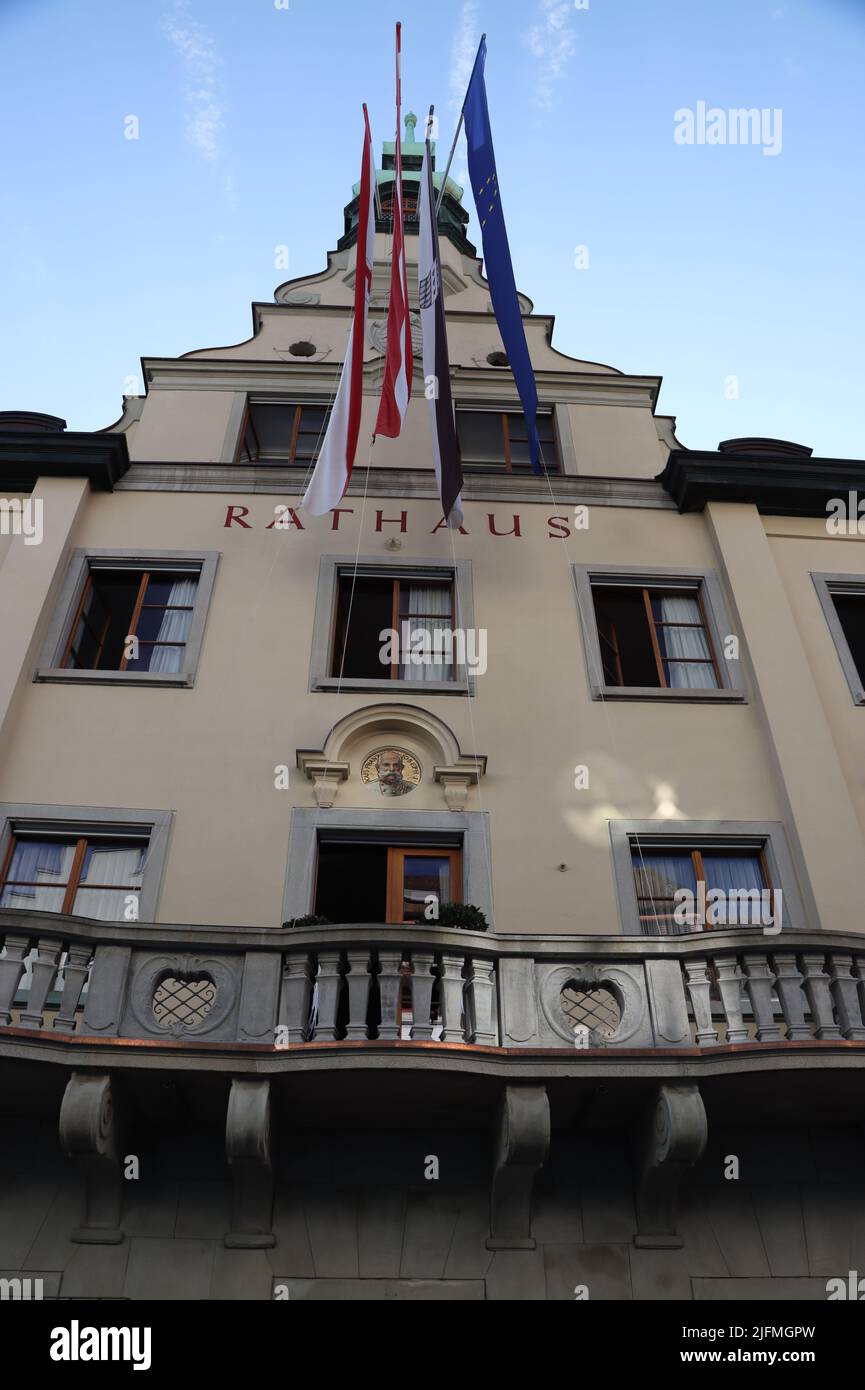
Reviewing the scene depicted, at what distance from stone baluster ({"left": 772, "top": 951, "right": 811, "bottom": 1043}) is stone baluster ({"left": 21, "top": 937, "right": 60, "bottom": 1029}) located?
6468mm

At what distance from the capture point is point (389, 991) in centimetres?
1004

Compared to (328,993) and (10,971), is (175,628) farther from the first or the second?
(328,993)

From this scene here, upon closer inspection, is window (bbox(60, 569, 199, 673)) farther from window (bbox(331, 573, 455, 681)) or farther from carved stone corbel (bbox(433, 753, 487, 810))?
carved stone corbel (bbox(433, 753, 487, 810))

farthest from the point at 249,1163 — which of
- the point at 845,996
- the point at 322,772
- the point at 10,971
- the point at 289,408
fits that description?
the point at 289,408

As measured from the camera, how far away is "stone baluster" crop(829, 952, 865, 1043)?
10.1 meters

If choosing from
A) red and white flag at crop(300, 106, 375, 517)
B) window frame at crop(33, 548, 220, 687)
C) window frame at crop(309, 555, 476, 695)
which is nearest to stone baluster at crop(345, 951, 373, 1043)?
window frame at crop(309, 555, 476, 695)

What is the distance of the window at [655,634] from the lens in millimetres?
15000

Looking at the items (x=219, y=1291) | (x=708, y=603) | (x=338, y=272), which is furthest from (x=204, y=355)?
(x=219, y=1291)

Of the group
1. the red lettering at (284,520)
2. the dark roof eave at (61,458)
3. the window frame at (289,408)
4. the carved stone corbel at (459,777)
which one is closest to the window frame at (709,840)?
the carved stone corbel at (459,777)

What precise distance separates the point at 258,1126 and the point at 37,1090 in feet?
6.78

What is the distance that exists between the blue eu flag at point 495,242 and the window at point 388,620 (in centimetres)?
246

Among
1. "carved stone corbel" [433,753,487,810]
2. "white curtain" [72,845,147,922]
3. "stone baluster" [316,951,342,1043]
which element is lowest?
"stone baluster" [316,951,342,1043]

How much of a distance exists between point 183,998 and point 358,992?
189 cm

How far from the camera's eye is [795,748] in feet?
45.8
